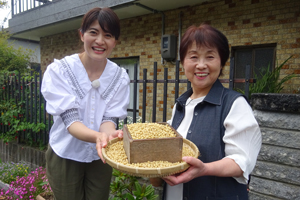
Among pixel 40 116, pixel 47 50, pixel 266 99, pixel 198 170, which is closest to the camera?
pixel 198 170

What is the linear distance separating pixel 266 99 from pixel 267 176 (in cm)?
71

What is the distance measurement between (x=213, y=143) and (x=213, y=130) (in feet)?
0.23

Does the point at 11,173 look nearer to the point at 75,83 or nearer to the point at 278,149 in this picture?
the point at 75,83

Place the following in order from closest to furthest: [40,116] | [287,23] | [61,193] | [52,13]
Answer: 1. [61,193]
2. [287,23]
3. [40,116]
4. [52,13]

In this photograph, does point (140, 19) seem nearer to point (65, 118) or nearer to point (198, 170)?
point (65, 118)

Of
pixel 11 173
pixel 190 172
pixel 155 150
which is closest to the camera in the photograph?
pixel 190 172

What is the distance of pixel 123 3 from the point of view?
15.3 feet

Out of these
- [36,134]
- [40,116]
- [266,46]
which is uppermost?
[266,46]

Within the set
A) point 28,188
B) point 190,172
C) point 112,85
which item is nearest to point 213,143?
point 190,172

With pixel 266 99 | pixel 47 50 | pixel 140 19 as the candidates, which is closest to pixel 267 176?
pixel 266 99

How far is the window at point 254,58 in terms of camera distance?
4.20m

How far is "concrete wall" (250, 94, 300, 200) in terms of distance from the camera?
76.7 inches

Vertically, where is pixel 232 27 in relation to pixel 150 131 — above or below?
above

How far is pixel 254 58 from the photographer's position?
4.39 m
